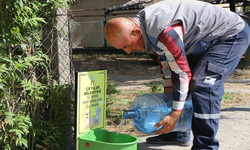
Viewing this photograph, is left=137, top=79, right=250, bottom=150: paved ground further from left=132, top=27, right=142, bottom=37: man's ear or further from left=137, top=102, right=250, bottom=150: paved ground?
left=132, top=27, right=142, bottom=37: man's ear

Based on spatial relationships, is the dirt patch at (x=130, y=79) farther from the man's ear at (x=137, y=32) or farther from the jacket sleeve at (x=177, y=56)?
the man's ear at (x=137, y=32)

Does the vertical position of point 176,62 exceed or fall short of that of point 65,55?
it falls short

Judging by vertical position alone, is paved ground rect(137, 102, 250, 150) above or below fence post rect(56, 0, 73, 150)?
below

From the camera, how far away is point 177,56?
2488 mm

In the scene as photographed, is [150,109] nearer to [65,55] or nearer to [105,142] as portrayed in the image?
[105,142]

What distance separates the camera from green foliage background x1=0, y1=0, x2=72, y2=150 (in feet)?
8.28

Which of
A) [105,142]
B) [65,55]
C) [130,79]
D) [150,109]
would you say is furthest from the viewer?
[130,79]

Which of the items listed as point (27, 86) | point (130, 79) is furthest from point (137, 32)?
point (130, 79)

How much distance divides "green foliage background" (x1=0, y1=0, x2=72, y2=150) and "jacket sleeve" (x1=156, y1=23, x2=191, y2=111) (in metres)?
0.98

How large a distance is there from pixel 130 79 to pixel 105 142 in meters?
6.48

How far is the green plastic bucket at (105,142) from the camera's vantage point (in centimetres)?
235

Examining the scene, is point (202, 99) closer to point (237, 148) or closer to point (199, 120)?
point (199, 120)

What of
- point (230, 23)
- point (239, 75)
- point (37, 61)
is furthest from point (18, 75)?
point (239, 75)

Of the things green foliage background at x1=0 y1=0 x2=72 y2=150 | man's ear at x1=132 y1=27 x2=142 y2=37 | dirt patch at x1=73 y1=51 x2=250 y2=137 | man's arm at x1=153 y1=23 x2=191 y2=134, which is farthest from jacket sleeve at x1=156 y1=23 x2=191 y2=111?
dirt patch at x1=73 y1=51 x2=250 y2=137
